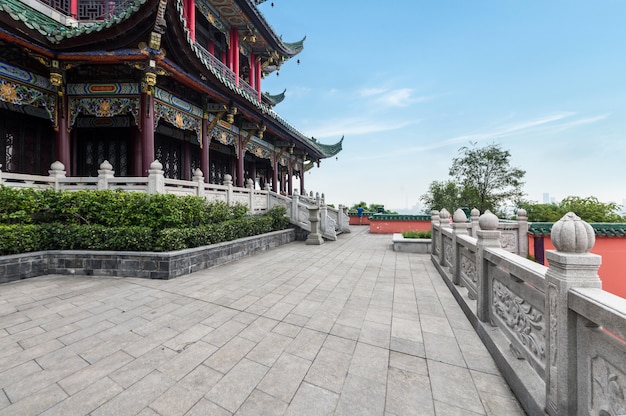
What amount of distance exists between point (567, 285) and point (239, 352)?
8.16ft

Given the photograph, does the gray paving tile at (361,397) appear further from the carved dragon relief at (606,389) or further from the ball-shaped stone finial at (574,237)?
the ball-shaped stone finial at (574,237)

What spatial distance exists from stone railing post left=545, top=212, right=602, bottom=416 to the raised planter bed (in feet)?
23.4

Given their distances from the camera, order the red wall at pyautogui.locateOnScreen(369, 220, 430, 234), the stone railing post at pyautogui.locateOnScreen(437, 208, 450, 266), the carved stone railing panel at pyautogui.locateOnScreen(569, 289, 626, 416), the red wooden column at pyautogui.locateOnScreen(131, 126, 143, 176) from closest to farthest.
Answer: the carved stone railing panel at pyautogui.locateOnScreen(569, 289, 626, 416) → the stone railing post at pyautogui.locateOnScreen(437, 208, 450, 266) → the red wooden column at pyautogui.locateOnScreen(131, 126, 143, 176) → the red wall at pyautogui.locateOnScreen(369, 220, 430, 234)

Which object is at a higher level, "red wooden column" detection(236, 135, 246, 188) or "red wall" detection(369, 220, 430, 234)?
"red wooden column" detection(236, 135, 246, 188)

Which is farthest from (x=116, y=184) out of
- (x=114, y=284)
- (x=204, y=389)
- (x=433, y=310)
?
(x=433, y=310)

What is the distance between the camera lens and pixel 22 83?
6.15 m

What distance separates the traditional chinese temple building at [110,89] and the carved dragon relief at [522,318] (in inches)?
300

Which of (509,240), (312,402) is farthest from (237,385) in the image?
(509,240)

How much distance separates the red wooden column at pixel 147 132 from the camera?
22.0ft

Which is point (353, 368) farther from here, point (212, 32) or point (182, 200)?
point (212, 32)

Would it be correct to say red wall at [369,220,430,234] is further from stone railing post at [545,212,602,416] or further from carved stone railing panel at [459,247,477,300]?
stone railing post at [545,212,602,416]

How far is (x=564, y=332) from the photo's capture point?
149cm

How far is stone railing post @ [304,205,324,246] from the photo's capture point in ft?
33.1

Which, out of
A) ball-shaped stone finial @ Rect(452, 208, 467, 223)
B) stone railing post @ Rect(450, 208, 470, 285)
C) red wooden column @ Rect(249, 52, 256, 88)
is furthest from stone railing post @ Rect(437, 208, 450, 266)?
red wooden column @ Rect(249, 52, 256, 88)
